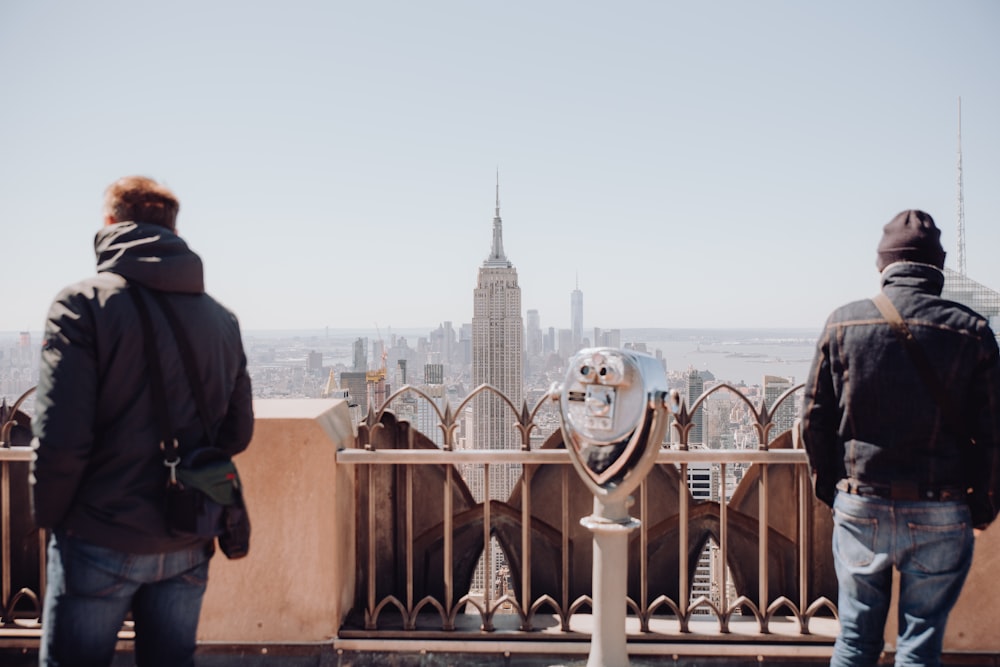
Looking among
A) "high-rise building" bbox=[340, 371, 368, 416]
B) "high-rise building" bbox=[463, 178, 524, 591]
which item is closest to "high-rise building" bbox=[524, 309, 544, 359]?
"high-rise building" bbox=[463, 178, 524, 591]

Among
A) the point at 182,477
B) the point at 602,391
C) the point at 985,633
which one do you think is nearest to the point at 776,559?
the point at 985,633

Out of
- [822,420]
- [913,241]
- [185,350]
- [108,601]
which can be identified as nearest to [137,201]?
[185,350]

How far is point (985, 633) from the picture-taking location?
3957 millimetres

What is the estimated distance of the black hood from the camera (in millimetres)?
2504

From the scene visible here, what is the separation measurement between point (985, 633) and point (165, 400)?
3985mm

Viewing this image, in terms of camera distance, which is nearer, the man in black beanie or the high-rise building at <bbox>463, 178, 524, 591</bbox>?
the man in black beanie

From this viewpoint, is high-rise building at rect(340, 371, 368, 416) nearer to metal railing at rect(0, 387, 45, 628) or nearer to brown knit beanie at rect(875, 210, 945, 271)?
metal railing at rect(0, 387, 45, 628)

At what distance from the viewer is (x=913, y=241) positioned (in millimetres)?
2904

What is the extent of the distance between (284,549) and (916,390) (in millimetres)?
3002

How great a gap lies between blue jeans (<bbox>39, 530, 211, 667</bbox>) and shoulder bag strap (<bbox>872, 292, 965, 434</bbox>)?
250cm

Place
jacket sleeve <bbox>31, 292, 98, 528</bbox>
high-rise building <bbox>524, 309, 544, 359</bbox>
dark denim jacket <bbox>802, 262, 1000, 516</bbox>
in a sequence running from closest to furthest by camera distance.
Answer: jacket sleeve <bbox>31, 292, 98, 528</bbox> → dark denim jacket <bbox>802, 262, 1000, 516</bbox> → high-rise building <bbox>524, 309, 544, 359</bbox>

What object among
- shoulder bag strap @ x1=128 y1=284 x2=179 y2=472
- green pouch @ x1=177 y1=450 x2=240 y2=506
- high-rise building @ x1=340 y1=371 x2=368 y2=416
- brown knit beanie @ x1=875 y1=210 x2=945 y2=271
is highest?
brown knit beanie @ x1=875 y1=210 x2=945 y2=271

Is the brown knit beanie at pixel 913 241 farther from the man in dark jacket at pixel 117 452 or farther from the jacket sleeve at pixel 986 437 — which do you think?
the man in dark jacket at pixel 117 452

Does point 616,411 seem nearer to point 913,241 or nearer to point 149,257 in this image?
point 913,241
